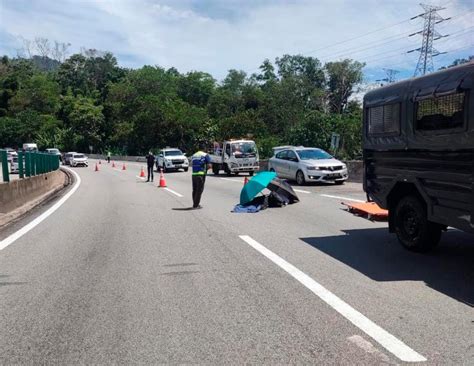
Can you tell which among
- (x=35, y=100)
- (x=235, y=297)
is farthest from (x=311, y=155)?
(x=35, y=100)

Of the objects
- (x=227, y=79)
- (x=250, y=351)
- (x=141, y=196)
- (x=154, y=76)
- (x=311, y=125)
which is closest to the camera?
(x=250, y=351)

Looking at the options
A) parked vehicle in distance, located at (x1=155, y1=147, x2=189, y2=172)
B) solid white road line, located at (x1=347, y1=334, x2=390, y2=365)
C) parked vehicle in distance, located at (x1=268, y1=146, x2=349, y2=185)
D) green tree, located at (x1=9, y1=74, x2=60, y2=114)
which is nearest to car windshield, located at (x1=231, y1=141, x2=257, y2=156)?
parked vehicle in distance, located at (x1=268, y1=146, x2=349, y2=185)

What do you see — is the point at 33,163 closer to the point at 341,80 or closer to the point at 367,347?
the point at 367,347

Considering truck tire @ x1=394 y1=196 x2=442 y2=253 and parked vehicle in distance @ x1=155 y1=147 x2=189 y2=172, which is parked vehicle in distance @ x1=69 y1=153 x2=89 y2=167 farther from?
truck tire @ x1=394 y1=196 x2=442 y2=253

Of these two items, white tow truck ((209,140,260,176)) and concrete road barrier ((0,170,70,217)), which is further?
white tow truck ((209,140,260,176))

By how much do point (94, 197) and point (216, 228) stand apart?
30.9 ft

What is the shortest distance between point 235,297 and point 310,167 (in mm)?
15813

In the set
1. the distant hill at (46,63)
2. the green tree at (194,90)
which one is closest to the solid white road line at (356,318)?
the green tree at (194,90)

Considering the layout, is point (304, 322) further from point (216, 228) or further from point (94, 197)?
point (94, 197)

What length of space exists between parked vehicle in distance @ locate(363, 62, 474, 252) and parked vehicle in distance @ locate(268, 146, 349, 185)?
482 inches

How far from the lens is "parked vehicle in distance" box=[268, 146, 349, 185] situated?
20969 mm

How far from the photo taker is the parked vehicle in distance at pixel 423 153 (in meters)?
6.19

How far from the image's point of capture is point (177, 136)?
74.7 m

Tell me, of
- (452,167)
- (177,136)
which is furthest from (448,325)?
(177,136)
